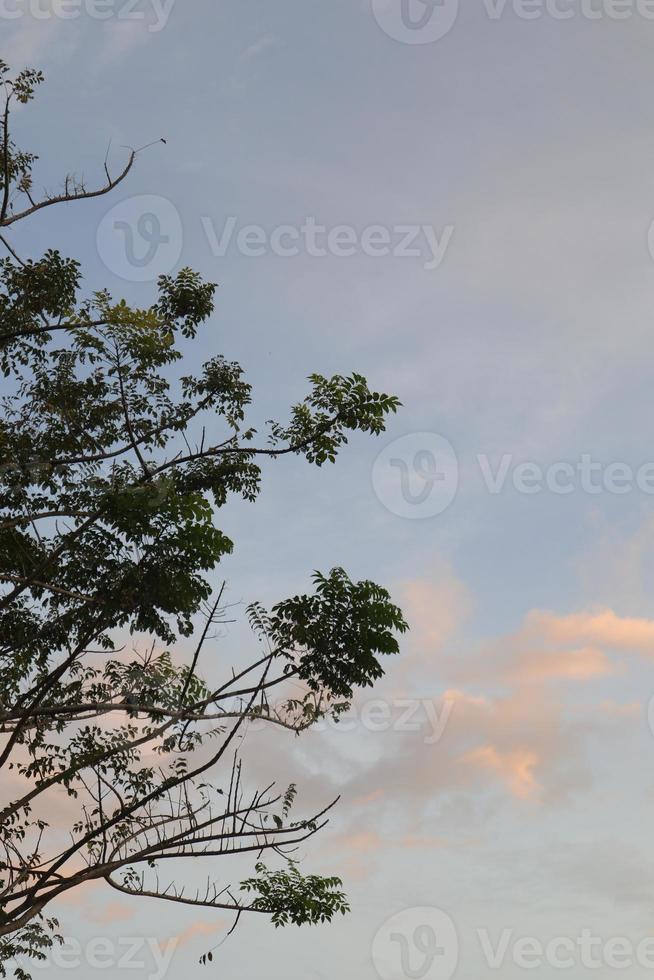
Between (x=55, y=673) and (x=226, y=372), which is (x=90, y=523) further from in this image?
(x=226, y=372)

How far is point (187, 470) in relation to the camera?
45.3 feet

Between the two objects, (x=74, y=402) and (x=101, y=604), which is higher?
(x=74, y=402)

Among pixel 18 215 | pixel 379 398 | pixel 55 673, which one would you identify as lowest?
pixel 55 673

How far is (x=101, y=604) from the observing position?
1122cm

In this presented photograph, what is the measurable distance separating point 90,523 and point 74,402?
8.30 ft

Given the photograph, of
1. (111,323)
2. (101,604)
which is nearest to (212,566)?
(101,604)

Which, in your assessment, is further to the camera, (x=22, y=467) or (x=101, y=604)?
(x=22, y=467)

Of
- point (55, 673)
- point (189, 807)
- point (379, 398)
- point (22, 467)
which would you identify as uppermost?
point (379, 398)

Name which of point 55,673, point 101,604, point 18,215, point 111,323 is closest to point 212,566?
point 101,604

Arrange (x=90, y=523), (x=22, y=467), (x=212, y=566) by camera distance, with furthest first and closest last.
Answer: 1. (x=22, y=467)
2. (x=90, y=523)
3. (x=212, y=566)

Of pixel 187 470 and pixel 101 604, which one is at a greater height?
pixel 187 470

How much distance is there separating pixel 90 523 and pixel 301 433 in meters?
2.97

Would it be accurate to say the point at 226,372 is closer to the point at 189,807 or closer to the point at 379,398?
the point at 379,398

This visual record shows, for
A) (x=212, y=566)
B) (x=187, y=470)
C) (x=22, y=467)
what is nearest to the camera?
(x=212, y=566)
